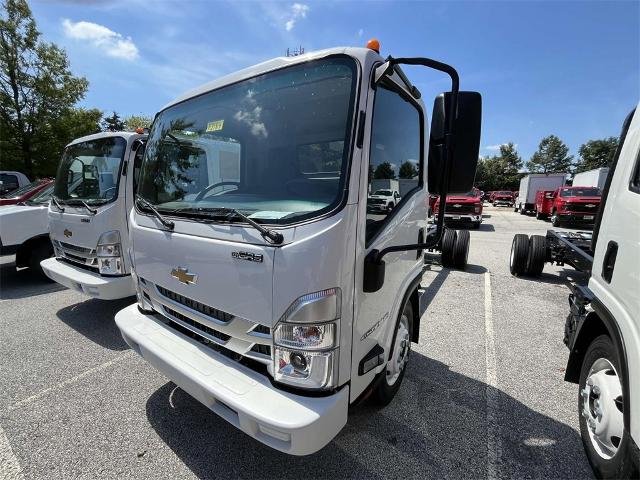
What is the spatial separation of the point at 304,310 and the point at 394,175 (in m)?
1.21

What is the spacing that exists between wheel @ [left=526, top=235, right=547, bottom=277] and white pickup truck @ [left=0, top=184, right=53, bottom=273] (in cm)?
897

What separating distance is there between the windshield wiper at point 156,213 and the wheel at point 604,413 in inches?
108

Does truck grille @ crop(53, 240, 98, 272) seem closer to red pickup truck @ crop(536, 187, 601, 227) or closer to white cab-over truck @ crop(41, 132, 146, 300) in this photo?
white cab-over truck @ crop(41, 132, 146, 300)

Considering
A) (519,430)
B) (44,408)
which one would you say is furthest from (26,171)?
(519,430)

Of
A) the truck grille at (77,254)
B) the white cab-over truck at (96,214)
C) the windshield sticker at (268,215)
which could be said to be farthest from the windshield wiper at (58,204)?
the windshield sticker at (268,215)

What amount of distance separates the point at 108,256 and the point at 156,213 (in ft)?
6.92

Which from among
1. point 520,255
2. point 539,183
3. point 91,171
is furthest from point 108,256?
point 539,183

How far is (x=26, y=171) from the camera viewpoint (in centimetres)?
1866

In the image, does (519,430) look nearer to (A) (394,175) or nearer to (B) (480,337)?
(B) (480,337)

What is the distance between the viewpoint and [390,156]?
7.55 feet

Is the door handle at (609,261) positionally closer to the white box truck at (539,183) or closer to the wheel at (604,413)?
the wheel at (604,413)

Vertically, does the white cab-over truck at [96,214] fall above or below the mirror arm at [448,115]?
below

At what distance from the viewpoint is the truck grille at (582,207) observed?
15.8 m

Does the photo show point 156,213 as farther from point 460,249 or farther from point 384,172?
point 460,249
